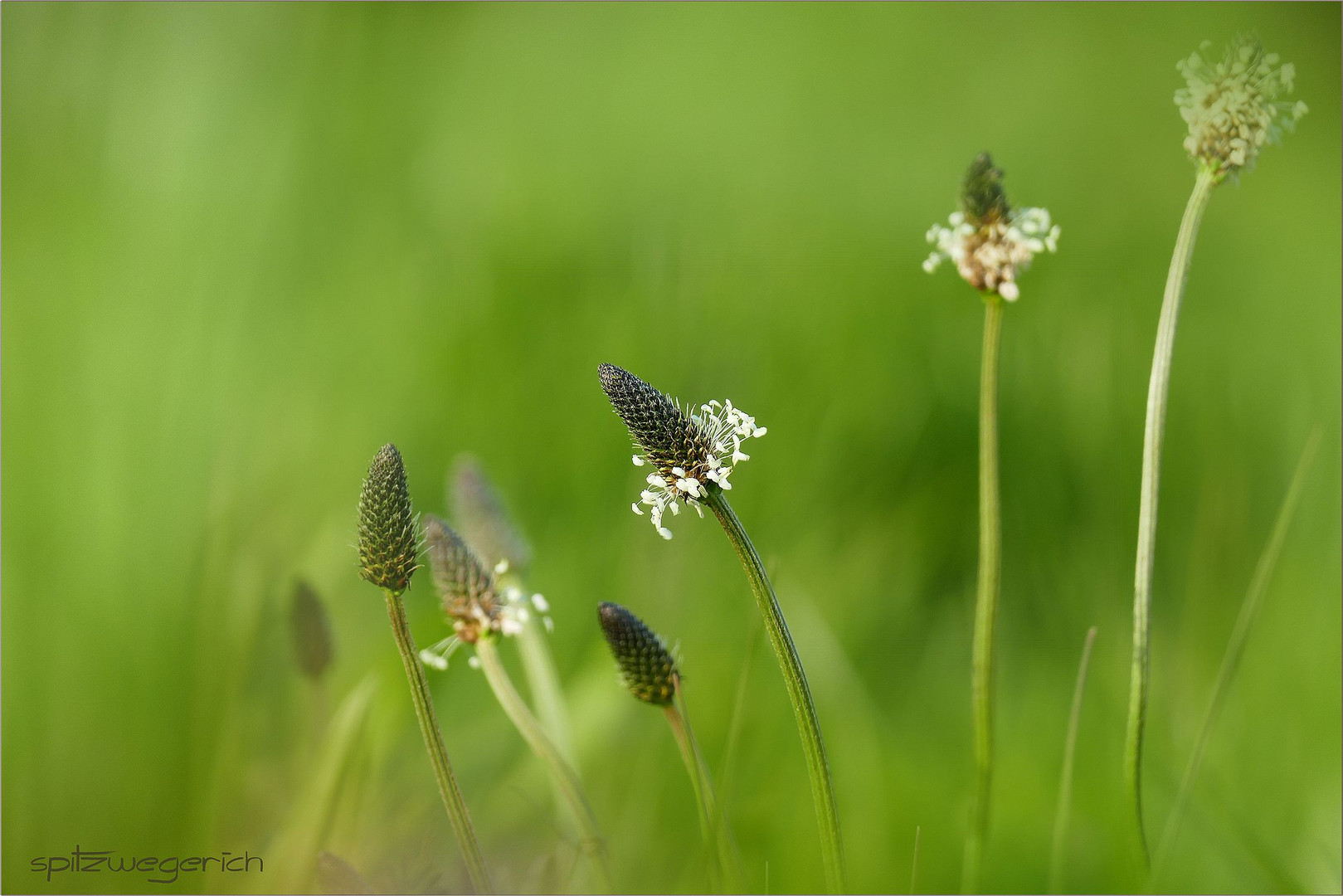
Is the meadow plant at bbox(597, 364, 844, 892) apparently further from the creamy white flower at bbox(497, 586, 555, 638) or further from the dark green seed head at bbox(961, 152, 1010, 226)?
the dark green seed head at bbox(961, 152, 1010, 226)

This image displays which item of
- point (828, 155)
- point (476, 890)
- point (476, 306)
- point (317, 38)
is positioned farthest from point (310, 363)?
point (476, 890)

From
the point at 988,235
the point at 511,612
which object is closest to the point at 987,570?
the point at 988,235

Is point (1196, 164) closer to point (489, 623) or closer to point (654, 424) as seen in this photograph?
point (654, 424)

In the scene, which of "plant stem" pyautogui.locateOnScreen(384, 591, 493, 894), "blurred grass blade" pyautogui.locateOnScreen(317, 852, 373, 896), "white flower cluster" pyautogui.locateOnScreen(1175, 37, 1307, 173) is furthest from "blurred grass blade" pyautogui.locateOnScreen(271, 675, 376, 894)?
"white flower cluster" pyautogui.locateOnScreen(1175, 37, 1307, 173)

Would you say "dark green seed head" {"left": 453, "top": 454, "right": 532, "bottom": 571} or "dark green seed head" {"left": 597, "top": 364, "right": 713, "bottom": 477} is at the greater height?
"dark green seed head" {"left": 597, "top": 364, "right": 713, "bottom": 477}

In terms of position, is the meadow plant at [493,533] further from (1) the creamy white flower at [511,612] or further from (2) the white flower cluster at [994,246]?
(2) the white flower cluster at [994,246]

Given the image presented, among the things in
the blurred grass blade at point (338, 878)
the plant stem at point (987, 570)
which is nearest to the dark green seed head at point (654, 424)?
the plant stem at point (987, 570)

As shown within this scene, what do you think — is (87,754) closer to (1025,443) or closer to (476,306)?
(476,306)
